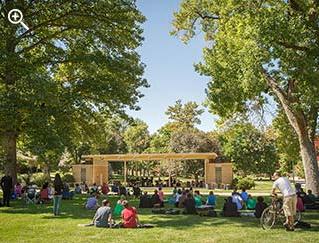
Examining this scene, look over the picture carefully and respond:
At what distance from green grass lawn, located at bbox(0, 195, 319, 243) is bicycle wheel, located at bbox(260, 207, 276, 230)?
199mm

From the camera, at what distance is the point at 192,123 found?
290ft

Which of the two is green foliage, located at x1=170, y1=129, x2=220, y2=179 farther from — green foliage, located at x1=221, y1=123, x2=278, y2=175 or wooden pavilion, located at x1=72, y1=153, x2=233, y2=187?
wooden pavilion, located at x1=72, y1=153, x2=233, y2=187

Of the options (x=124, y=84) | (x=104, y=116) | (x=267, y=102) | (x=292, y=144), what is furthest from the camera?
(x=292, y=144)

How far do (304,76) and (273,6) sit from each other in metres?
3.25

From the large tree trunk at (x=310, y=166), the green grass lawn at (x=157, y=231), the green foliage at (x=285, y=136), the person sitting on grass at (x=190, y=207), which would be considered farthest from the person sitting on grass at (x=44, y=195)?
the green foliage at (x=285, y=136)

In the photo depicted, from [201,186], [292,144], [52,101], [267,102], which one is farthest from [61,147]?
[201,186]

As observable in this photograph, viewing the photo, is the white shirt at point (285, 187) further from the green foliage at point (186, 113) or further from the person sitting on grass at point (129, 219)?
the green foliage at point (186, 113)

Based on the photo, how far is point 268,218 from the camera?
12.8 metres

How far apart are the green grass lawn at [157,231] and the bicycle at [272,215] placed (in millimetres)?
212

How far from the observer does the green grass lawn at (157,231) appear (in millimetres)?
11062

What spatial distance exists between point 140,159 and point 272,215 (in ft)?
97.6

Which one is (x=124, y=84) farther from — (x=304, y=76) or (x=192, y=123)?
(x=192, y=123)

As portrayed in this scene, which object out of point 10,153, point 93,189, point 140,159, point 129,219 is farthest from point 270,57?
point 140,159

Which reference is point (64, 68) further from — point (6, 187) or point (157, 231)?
point (157, 231)
